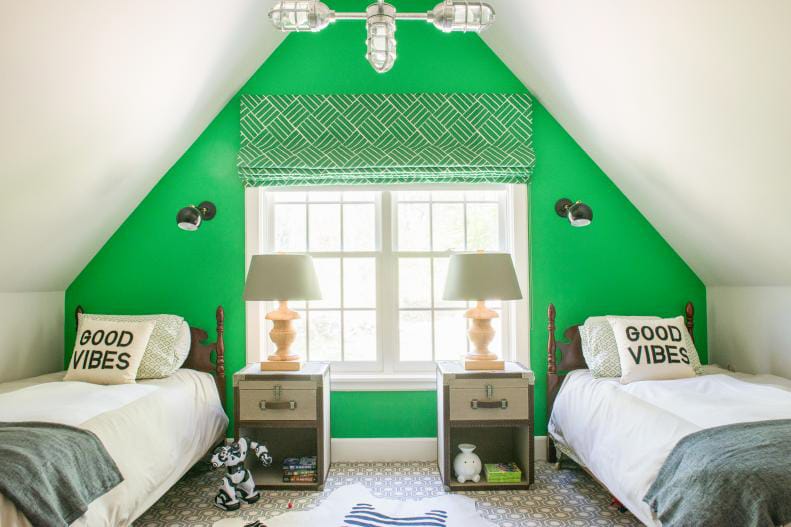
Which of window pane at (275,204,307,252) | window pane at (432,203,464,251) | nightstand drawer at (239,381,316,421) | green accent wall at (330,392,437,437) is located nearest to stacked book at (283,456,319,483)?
nightstand drawer at (239,381,316,421)

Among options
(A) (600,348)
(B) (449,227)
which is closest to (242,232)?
(B) (449,227)

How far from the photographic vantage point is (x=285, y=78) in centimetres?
358

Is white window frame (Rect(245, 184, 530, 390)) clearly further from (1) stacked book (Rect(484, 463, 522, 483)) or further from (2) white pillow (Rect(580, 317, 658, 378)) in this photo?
(1) stacked book (Rect(484, 463, 522, 483))

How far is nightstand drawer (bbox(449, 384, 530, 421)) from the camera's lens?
9.82 ft

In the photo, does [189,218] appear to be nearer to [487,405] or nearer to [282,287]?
[282,287]

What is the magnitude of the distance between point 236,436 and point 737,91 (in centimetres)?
296

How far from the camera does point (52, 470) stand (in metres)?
1.75

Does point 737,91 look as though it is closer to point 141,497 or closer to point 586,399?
point 586,399

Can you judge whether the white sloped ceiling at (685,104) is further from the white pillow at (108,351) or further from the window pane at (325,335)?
the white pillow at (108,351)

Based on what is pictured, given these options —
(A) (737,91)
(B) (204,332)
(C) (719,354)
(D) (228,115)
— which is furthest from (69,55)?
(C) (719,354)

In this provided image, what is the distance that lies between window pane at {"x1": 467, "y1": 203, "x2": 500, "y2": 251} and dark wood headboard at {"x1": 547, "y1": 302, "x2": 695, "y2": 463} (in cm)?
62

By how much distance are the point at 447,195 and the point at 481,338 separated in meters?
1.09

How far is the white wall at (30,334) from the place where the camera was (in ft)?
10.3

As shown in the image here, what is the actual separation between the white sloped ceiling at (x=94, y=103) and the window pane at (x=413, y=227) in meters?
1.42
